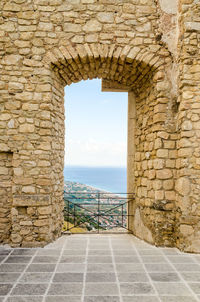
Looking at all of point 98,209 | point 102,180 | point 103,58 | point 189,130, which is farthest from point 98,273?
point 102,180

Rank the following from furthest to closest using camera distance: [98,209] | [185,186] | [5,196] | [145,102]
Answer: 1. [98,209]
2. [145,102]
3. [5,196]
4. [185,186]

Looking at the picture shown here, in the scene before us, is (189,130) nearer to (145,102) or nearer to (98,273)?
(145,102)

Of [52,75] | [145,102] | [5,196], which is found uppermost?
[52,75]

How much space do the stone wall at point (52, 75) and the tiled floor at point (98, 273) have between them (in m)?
0.44

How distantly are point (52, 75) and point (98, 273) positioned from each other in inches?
131

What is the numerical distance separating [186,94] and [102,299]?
3236 mm

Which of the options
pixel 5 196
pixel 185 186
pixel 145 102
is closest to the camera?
pixel 185 186

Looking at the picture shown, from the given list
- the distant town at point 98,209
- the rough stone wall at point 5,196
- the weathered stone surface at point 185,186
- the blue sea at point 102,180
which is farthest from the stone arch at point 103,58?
the blue sea at point 102,180

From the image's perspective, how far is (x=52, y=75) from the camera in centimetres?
435

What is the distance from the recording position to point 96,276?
3029 millimetres

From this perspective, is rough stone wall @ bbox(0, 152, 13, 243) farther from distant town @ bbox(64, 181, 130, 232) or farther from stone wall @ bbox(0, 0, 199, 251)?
distant town @ bbox(64, 181, 130, 232)

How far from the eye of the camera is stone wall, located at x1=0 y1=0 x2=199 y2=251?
163 inches

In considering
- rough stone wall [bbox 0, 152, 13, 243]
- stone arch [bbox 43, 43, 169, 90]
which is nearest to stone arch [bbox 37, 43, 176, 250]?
stone arch [bbox 43, 43, 169, 90]

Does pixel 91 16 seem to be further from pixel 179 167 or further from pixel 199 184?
pixel 199 184
